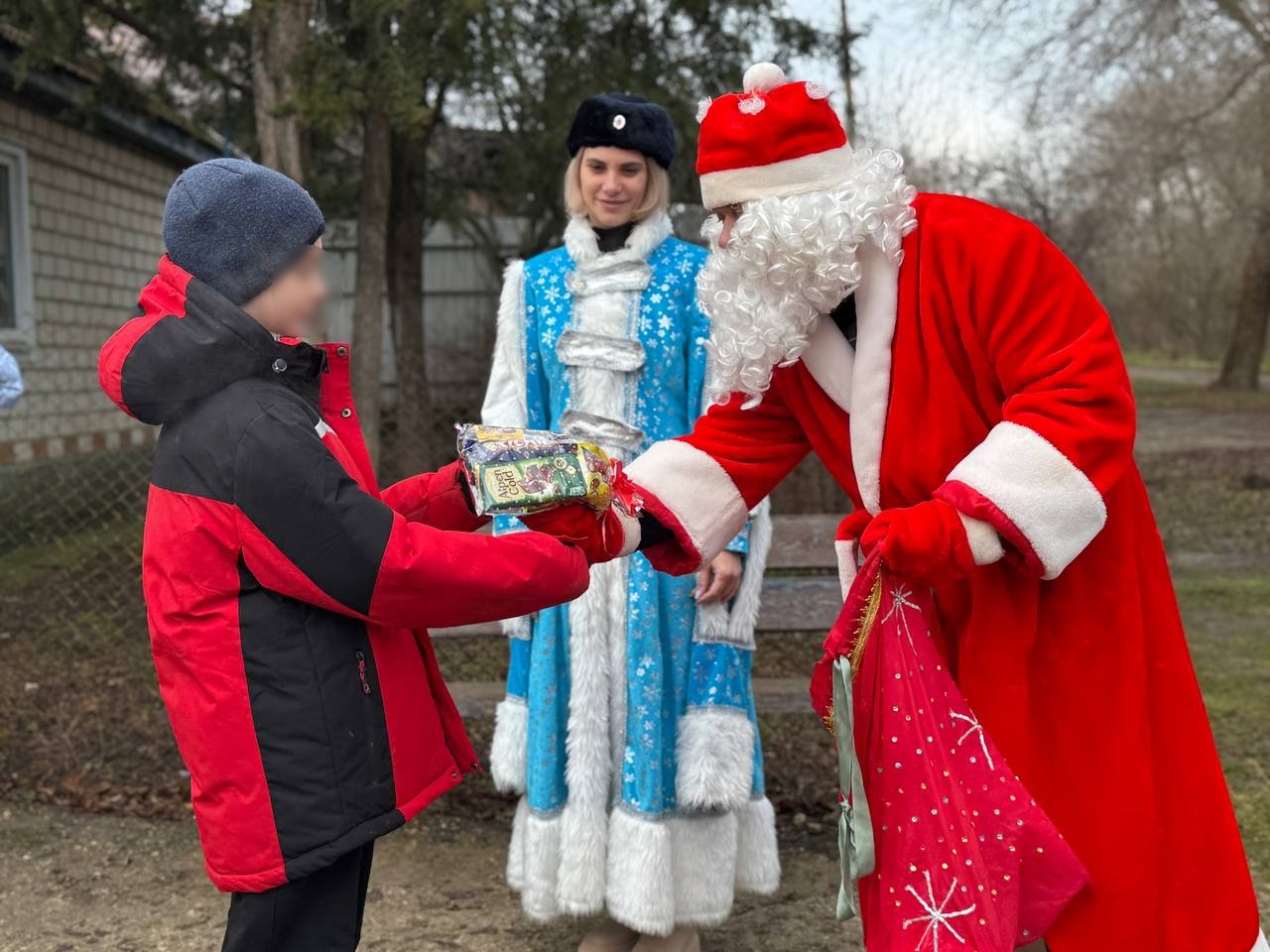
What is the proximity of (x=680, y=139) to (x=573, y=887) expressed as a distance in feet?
22.8

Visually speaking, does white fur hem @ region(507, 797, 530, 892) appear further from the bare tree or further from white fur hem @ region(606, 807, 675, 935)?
the bare tree

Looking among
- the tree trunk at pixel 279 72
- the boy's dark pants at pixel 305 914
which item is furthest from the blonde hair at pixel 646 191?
the tree trunk at pixel 279 72

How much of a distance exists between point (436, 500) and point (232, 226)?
64cm

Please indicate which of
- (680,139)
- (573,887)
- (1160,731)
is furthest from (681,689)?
(680,139)

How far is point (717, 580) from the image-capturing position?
3.19 m

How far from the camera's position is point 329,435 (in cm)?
222

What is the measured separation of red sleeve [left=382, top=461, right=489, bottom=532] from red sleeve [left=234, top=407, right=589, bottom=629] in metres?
0.37

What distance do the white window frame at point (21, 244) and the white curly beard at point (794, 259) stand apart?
9.60m

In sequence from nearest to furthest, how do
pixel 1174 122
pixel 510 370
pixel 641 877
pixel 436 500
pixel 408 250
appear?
pixel 436 500 < pixel 641 877 < pixel 510 370 < pixel 408 250 < pixel 1174 122

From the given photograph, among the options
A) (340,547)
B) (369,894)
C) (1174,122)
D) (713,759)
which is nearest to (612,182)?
(713,759)

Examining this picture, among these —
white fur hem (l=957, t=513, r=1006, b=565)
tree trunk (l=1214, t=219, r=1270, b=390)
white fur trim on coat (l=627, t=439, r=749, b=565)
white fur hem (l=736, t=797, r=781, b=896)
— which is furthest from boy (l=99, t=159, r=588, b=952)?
tree trunk (l=1214, t=219, r=1270, b=390)

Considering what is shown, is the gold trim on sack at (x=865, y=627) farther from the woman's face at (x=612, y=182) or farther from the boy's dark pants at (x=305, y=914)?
the woman's face at (x=612, y=182)

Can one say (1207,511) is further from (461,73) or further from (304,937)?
(304,937)

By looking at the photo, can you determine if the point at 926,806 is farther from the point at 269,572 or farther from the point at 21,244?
the point at 21,244
